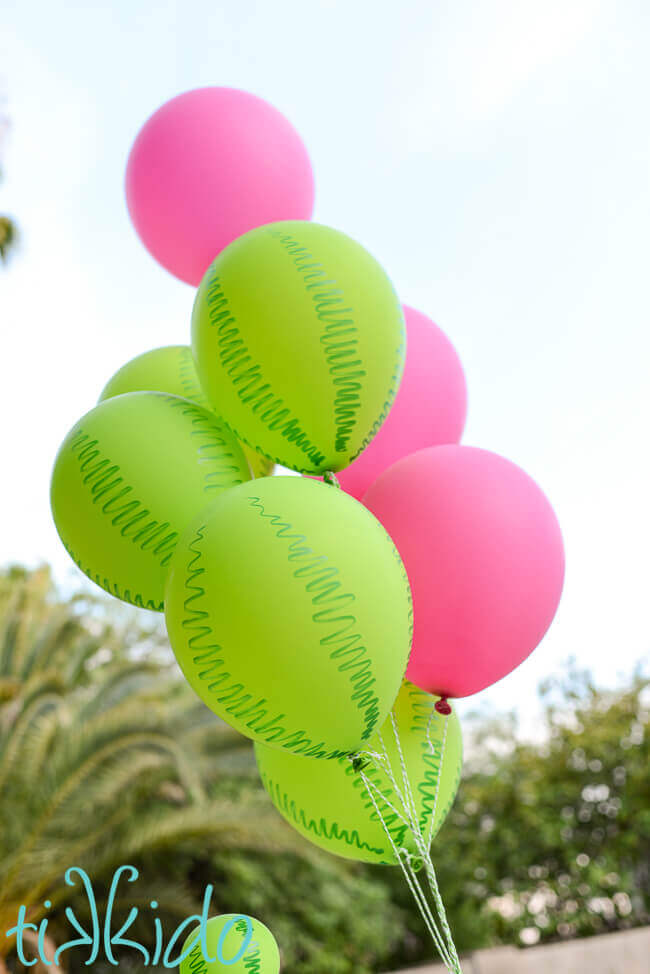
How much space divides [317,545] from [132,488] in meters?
0.49

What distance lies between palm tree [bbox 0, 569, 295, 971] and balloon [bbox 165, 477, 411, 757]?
374 centimetres

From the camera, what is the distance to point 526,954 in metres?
5.34

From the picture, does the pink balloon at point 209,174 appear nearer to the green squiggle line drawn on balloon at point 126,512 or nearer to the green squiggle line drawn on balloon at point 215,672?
the green squiggle line drawn on balloon at point 126,512

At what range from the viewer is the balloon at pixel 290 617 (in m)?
1.21

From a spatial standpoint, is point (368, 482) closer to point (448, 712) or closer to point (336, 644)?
point (448, 712)

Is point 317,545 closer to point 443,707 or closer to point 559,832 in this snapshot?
point 443,707

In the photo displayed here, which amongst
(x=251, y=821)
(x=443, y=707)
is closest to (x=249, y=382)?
(x=443, y=707)

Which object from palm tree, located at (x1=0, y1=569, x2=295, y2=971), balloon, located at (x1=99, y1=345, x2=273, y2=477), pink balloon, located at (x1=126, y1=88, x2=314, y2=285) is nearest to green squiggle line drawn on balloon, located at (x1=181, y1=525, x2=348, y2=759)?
balloon, located at (x1=99, y1=345, x2=273, y2=477)

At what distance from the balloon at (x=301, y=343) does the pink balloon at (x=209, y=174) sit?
0.51 meters

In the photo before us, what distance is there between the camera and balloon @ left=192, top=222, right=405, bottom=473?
1.43 metres

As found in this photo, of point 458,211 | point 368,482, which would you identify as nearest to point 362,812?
point 368,482

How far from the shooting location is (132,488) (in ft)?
4.94

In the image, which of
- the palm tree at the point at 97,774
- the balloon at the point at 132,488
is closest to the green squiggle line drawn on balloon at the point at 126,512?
the balloon at the point at 132,488

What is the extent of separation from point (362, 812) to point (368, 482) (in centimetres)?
80
